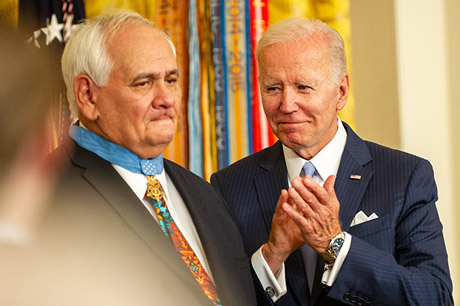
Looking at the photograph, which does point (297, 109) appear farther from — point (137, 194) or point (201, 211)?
point (137, 194)

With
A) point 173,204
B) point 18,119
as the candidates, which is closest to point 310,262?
point 173,204

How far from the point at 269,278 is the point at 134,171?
1.40 feet

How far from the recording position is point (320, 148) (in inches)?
59.2

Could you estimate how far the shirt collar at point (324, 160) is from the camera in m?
1.48

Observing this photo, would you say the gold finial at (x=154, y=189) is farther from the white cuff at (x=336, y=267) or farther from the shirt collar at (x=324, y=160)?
the shirt collar at (x=324, y=160)

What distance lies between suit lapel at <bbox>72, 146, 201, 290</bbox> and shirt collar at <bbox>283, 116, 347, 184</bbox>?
628 mm

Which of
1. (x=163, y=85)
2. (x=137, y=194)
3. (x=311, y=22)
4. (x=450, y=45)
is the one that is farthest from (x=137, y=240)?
(x=450, y=45)

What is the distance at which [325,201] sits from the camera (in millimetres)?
1211

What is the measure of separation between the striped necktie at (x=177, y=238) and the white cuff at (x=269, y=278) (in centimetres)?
24

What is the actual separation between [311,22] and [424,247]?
2.08 feet

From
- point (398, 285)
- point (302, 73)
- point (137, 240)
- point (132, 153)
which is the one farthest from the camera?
point (302, 73)

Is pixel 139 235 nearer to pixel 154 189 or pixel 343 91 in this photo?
pixel 154 189

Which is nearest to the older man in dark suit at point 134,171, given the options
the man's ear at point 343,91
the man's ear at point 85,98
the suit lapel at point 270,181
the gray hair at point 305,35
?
the man's ear at point 85,98

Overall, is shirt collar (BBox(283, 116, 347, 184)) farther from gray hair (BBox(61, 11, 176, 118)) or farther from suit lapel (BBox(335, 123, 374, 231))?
gray hair (BBox(61, 11, 176, 118))
